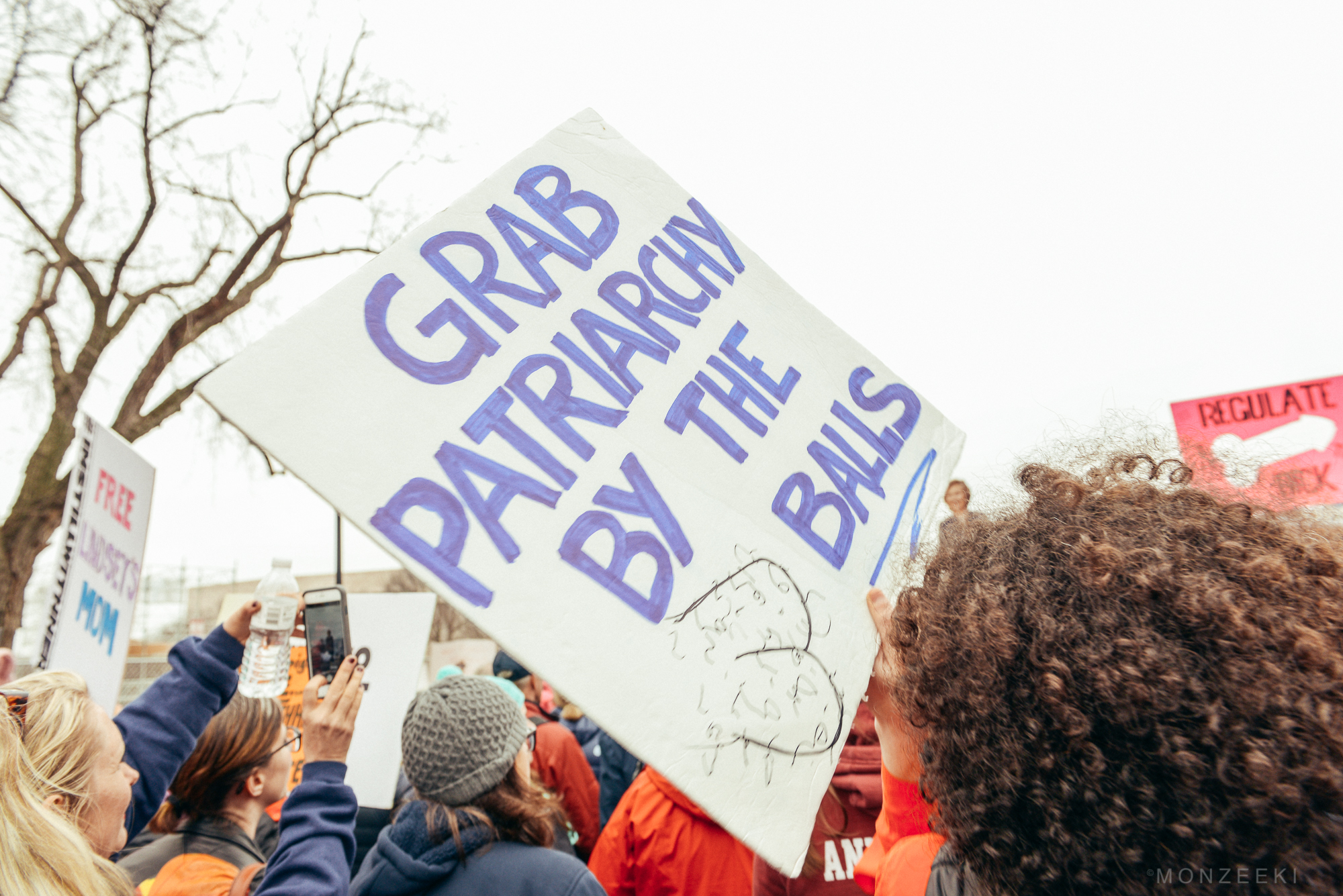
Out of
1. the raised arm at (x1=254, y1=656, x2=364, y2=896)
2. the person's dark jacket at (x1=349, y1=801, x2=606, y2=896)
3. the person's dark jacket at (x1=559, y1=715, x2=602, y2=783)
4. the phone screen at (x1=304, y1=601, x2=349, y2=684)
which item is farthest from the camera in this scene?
the person's dark jacket at (x1=559, y1=715, x2=602, y2=783)

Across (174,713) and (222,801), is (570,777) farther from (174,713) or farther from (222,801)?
(174,713)

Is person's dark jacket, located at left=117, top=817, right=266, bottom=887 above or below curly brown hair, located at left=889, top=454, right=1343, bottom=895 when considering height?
below

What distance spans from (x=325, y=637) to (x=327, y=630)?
0.02 m

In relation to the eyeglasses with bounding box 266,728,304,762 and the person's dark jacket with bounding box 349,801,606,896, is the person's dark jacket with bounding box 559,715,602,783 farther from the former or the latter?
the person's dark jacket with bounding box 349,801,606,896

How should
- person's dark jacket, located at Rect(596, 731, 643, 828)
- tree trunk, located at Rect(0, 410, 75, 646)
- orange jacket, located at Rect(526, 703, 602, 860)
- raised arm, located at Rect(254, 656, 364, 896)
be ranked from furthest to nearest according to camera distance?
tree trunk, located at Rect(0, 410, 75, 646) → person's dark jacket, located at Rect(596, 731, 643, 828) → orange jacket, located at Rect(526, 703, 602, 860) → raised arm, located at Rect(254, 656, 364, 896)

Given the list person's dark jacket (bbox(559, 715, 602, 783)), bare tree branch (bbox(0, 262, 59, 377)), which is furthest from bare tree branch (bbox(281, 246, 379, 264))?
person's dark jacket (bbox(559, 715, 602, 783))

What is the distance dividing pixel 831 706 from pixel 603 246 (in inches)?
37.7

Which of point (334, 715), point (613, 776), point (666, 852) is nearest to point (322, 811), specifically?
point (334, 715)

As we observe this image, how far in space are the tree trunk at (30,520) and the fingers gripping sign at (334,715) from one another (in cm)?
740

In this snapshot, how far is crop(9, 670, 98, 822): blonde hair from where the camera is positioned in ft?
4.33

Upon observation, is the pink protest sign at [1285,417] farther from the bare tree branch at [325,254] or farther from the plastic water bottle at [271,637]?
the bare tree branch at [325,254]

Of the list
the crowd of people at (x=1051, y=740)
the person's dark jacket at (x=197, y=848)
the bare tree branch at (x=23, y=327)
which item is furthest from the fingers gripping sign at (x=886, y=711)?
the bare tree branch at (x=23, y=327)

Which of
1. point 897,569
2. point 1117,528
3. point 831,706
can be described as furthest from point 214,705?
point 1117,528

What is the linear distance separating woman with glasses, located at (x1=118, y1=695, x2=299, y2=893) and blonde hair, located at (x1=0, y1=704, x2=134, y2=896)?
0.68 m
